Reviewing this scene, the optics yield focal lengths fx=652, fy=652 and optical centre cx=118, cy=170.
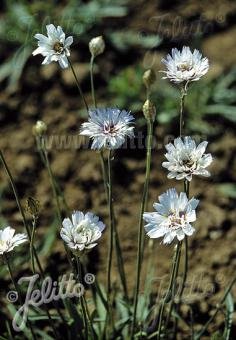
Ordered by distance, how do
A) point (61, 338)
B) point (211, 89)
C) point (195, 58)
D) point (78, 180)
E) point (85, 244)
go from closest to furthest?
point (85, 244)
point (195, 58)
point (61, 338)
point (78, 180)
point (211, 89)

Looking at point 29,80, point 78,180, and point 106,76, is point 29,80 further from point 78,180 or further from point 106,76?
point 78,180

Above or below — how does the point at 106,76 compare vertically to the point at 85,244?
above

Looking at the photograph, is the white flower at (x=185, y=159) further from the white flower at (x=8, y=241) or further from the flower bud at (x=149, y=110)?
the white flower at (x=8, y=241)

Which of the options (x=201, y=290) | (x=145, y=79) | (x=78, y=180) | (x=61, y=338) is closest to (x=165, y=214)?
(x=145, y=79)

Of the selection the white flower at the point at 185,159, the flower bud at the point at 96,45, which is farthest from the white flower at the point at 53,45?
the white flower at the point at 185,159

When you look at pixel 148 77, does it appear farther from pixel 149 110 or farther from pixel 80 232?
pixel 80 232

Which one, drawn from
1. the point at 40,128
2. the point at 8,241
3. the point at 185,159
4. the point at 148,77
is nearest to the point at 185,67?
the point at 148,77

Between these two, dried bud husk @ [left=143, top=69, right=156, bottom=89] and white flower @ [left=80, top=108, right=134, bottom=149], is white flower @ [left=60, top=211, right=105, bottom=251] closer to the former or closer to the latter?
white flower @ [left=80, top=108, right=134, bottom=149]

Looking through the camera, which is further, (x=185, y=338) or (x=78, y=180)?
(x=78, y=180)
